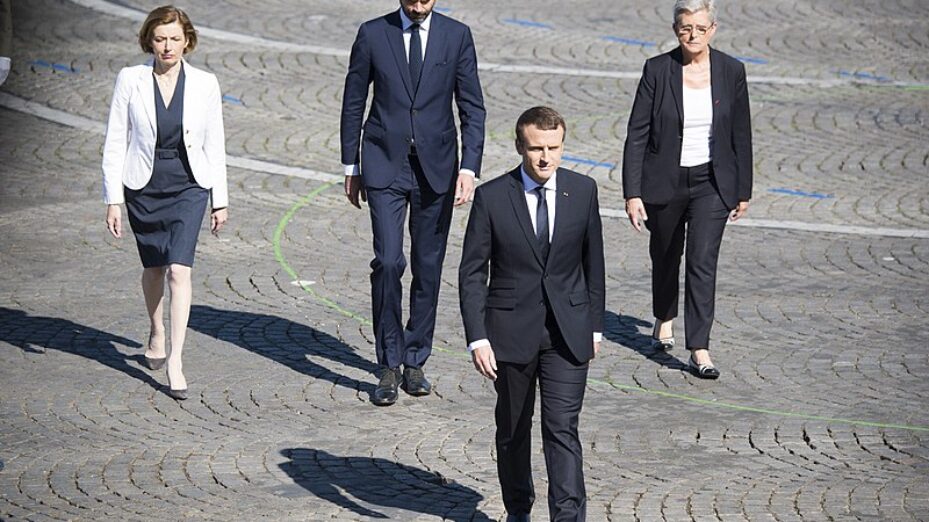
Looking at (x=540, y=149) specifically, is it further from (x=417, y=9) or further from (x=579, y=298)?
(x=417, y=9)

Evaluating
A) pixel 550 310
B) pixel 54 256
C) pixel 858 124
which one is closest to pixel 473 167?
pixel 550 310

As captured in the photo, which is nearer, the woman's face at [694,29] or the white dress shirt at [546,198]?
the white dress shirt at [546,198]

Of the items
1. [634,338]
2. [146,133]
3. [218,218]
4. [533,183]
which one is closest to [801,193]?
[634,338]

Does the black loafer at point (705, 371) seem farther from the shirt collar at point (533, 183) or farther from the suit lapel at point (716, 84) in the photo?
the shirt collar at point (533, 183)

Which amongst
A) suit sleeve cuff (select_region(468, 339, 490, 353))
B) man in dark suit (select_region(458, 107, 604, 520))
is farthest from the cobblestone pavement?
suit sleeve cuff (select_region(468, 339, 490, 353))

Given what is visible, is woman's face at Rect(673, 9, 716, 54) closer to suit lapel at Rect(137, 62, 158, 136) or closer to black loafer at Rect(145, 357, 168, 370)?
suit lapel at Rect(137, 62, 158, 136)

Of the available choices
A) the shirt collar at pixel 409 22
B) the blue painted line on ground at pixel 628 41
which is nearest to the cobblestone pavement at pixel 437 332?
the blue painted line on ground at pixel 628 41

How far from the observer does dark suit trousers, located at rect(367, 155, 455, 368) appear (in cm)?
982

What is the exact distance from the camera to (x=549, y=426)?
753 centimetres

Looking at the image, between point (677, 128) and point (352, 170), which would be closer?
point (352, 170)

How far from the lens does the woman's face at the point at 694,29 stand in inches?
394

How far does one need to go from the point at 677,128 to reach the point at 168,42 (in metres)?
2.97

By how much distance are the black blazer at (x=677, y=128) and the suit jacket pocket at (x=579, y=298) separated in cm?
270

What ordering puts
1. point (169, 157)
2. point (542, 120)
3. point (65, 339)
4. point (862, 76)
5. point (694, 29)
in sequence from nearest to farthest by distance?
point (542, 120)
point (169, 157)
point (694, 29)
point (65, 339)
point (862, 76)
